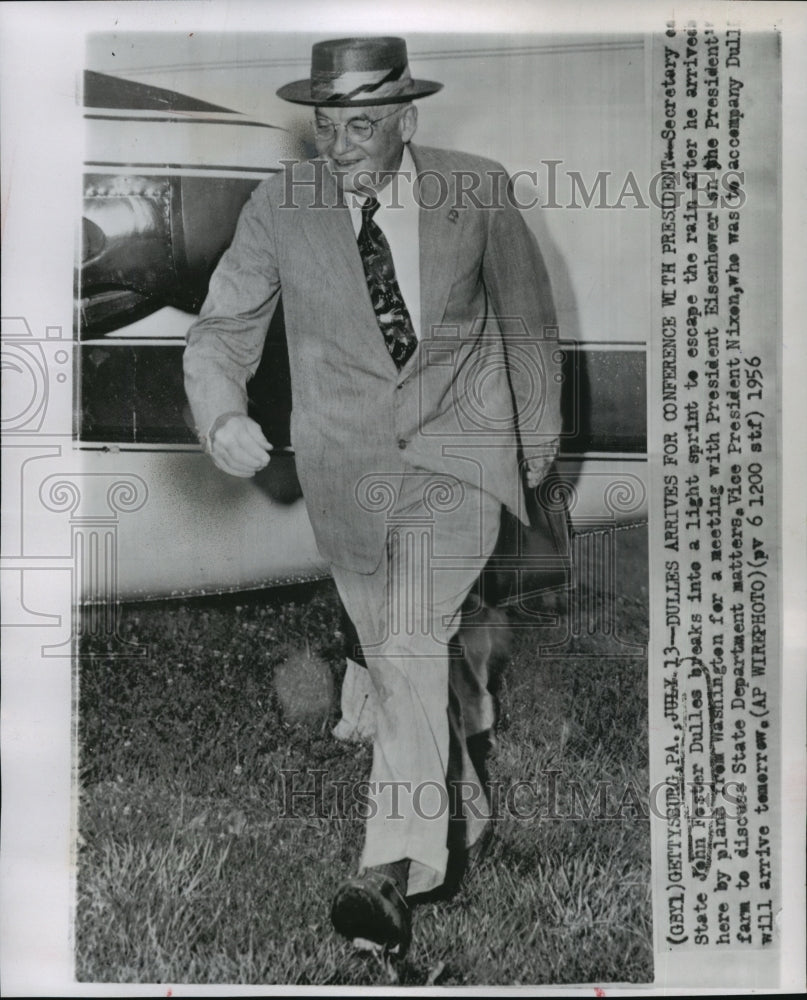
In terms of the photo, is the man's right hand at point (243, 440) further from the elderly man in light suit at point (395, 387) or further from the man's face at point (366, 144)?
the man's face at point (366, 144)

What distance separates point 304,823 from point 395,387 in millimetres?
610

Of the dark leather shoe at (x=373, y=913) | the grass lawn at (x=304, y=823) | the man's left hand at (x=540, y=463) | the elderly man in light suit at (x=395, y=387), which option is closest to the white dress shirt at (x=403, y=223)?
the elderly man in light suit at (x=395, y=387)

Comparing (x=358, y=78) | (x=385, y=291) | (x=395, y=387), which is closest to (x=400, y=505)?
Result: (x=395, y=387)

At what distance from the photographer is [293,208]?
3.35ft

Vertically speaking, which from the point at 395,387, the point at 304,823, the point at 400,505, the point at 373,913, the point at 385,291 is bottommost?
the point at 373,913

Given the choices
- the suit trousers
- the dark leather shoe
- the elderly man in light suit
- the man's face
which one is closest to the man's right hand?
the elderly man in light suit

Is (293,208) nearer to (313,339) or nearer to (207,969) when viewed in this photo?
(313,339)

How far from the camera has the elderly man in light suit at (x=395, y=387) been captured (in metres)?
1.01

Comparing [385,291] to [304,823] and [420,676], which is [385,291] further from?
[304,823]

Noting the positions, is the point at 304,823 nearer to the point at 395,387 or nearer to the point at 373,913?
the point at 373,913

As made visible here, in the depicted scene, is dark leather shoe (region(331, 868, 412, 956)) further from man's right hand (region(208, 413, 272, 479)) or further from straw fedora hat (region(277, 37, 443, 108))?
straw fedora hat (region(277, 37, 443, 108))

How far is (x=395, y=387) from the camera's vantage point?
3.30 ft

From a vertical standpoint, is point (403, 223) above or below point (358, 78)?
below

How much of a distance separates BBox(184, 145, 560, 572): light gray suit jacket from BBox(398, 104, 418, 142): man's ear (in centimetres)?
3
